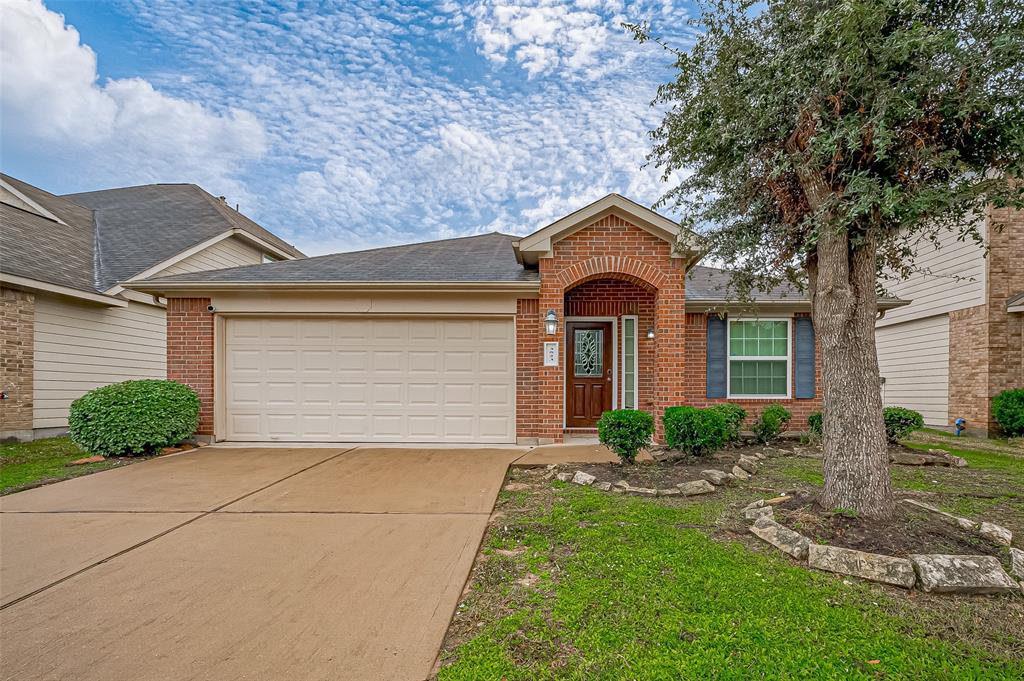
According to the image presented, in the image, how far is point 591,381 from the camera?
29.3 ft

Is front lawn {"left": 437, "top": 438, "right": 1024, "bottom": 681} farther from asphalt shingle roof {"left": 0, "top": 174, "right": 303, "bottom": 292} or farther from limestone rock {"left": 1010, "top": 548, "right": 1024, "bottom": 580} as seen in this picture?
asphalt shingle roof {"left": 0, "top": 174, "right": 303, "bottom": 292}

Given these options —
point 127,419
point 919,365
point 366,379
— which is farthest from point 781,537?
point 919,365

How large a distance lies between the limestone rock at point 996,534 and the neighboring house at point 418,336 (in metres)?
4.00

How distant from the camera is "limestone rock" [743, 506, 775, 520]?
3.92 meters

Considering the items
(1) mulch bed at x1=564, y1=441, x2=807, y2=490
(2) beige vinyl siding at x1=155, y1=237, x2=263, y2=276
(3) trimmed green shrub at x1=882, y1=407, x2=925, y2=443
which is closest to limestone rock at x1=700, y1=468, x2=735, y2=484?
(1) mulch bed at x1=564, y1=441, x2=807, y2=490

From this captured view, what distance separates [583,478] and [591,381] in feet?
12.0

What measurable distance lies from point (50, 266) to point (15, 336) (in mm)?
1787

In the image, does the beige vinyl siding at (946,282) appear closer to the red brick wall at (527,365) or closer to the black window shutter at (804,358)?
the black window shutter at (804,358)

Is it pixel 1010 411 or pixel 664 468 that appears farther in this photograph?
pixel 1010 411

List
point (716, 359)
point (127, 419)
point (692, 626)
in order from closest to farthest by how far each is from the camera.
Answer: point (692, 626)
point (127, 419)
point (716, 359)

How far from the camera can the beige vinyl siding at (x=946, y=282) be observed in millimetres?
9633

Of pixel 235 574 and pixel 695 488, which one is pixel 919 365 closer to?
pixel 695 488

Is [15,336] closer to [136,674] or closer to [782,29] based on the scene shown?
[136,674]

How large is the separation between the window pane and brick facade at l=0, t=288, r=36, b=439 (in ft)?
43.8
